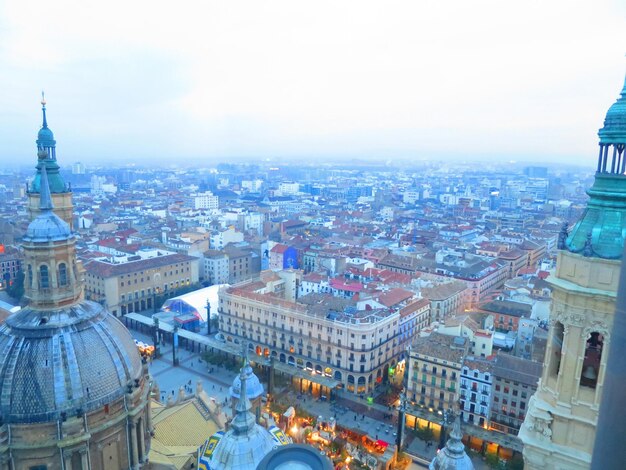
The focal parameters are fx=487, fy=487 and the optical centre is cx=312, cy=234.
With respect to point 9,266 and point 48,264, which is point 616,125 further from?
point 9,266

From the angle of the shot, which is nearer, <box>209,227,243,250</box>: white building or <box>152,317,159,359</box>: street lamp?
<box>152,317,159,359</box>: street lamp

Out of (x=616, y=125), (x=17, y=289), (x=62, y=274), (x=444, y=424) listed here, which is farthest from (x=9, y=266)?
(x=616, y=125)

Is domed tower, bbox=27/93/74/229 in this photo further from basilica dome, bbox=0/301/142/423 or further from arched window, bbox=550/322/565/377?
arched window, bbox=550/322/565/377

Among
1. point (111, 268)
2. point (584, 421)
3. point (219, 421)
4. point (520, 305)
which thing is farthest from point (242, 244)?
point (584, 421)

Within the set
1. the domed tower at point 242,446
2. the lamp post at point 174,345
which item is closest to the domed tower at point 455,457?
the domed tower at point 242,446

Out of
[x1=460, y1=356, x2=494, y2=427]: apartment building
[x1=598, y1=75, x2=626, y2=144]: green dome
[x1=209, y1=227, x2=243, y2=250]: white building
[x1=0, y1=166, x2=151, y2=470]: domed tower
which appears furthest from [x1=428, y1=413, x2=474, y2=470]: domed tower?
[x1=209, y1=227, x2=243, y2=250]: white building

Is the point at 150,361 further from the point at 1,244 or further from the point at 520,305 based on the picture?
the point at 1,244
